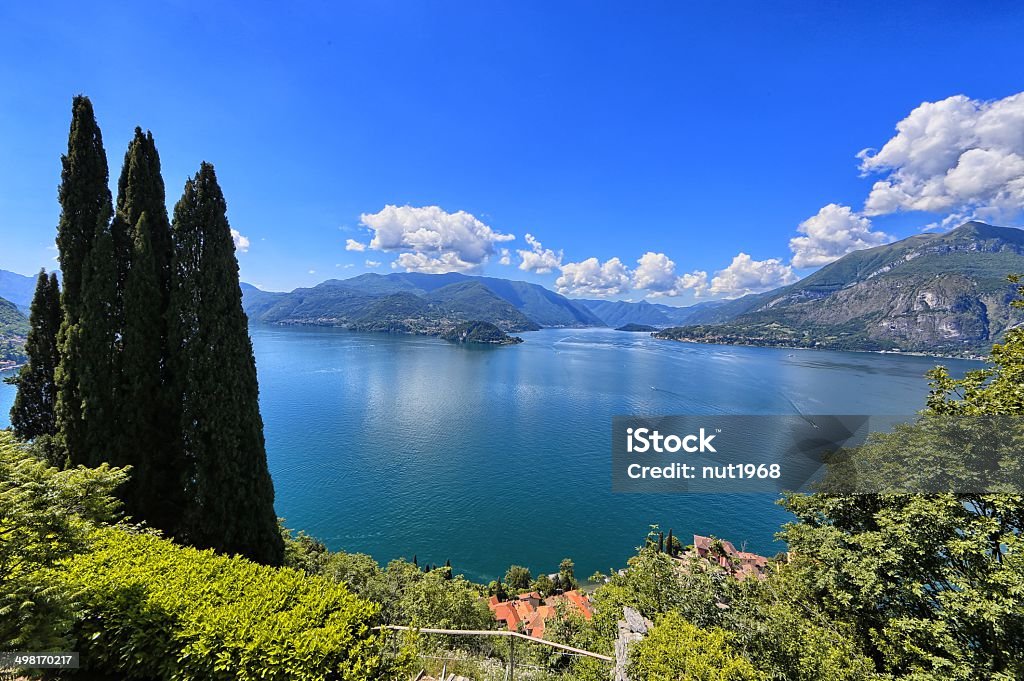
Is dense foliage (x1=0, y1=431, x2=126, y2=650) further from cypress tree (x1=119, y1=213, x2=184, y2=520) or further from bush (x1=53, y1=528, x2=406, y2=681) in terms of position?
cypress tree (x1=119, y1=213, x2=184, y2=520)

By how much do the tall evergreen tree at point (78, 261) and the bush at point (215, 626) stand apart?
25.7ft

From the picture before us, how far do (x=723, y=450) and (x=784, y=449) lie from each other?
7182 millimetres

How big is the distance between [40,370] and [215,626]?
13.4 metres

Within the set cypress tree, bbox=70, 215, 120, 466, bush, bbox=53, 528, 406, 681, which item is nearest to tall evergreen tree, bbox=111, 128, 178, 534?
cypress tree, bbox=70, 215, 120, 466

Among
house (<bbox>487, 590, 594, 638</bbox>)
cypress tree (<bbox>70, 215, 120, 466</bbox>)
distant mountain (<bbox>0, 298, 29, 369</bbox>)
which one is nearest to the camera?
cypress tree (<bbox>70, 215, 120, 466</bbox>)

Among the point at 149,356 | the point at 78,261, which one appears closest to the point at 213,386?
the point at 149,356

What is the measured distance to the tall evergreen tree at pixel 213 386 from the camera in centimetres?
1205

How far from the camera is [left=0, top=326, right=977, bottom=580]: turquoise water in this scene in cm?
3441

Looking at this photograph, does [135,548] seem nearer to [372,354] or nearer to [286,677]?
[286,677]

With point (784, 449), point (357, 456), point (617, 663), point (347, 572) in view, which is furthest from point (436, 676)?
point (784, 449)

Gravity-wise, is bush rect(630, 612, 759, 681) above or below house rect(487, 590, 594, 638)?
above

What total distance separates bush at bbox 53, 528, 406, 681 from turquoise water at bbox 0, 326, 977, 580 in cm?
2874

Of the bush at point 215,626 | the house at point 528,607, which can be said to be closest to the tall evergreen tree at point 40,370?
the bush at point 215,626

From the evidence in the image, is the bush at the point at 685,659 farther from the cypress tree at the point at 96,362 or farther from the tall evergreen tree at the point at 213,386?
the cypress tree at the point at 96,362
